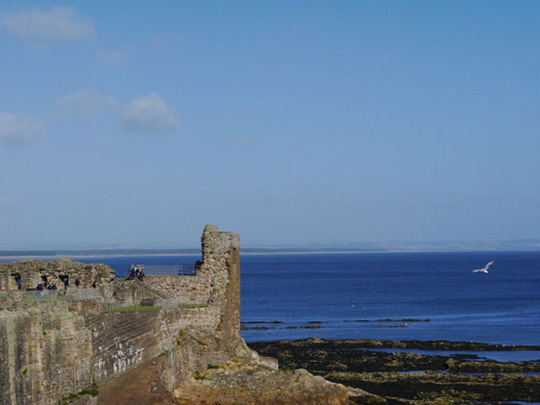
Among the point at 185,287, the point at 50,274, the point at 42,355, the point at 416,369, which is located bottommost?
the point at 416,369

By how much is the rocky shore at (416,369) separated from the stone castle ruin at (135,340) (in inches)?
313

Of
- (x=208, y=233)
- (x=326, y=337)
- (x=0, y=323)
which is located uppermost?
(x=208, y=233)

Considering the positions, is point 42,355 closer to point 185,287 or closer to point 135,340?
point 135,340

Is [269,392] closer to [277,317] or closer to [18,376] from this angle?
[18,376]

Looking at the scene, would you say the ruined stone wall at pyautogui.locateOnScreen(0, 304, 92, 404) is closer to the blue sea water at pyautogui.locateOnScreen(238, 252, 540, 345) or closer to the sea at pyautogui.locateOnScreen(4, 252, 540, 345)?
the sea at pyautogui.locateOnScreen(4, 252, 540, 345)

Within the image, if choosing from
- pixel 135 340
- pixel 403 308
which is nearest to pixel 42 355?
pixel 135 340

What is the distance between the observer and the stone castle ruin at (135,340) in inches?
1001

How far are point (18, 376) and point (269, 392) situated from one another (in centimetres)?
1381

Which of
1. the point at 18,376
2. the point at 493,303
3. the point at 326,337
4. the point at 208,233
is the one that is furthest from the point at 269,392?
the point at 493,303

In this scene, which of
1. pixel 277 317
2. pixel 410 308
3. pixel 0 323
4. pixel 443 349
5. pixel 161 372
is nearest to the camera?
pixel 0 323

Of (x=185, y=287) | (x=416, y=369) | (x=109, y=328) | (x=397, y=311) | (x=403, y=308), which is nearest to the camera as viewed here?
(x=109, y=328)

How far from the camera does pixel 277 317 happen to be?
99.9 meters

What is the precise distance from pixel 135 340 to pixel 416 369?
96.5 ft

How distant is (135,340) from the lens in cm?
3269
